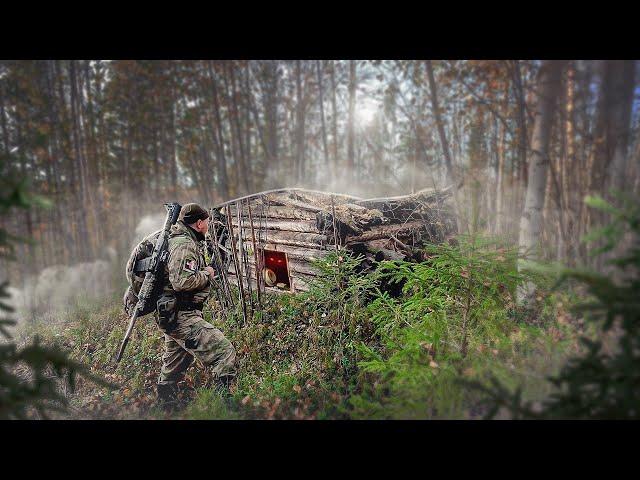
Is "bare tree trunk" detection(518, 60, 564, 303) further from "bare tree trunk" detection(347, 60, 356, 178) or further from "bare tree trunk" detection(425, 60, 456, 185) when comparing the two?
"bare tree trunk" detection(347, 60, 356, 178)

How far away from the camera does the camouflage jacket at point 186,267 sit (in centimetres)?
388

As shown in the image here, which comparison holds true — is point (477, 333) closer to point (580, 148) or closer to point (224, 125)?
point (580, 148)

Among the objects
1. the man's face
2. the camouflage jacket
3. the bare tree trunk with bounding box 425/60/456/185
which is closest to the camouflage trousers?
the camouflage jacket

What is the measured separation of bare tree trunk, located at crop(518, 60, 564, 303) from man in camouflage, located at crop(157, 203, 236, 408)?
2.76 meters

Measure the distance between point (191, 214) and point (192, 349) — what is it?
4.21 ft

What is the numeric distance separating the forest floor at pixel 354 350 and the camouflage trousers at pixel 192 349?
0.27 ft

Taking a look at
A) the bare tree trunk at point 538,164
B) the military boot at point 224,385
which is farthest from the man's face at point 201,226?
the bare tree trunk at point 538,164

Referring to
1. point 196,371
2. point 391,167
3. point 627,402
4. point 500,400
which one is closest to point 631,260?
point 627,402

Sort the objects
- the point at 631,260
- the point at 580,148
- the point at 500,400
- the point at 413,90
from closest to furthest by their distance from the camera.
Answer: the point at 631,260 < the point at 500,400 < the point at 580,148 < the point at 413,90

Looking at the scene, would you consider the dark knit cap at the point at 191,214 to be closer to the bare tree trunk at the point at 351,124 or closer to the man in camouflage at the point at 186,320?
the man in camouflage at the point at 186,320

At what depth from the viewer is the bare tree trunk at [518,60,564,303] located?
3455 millimetres
